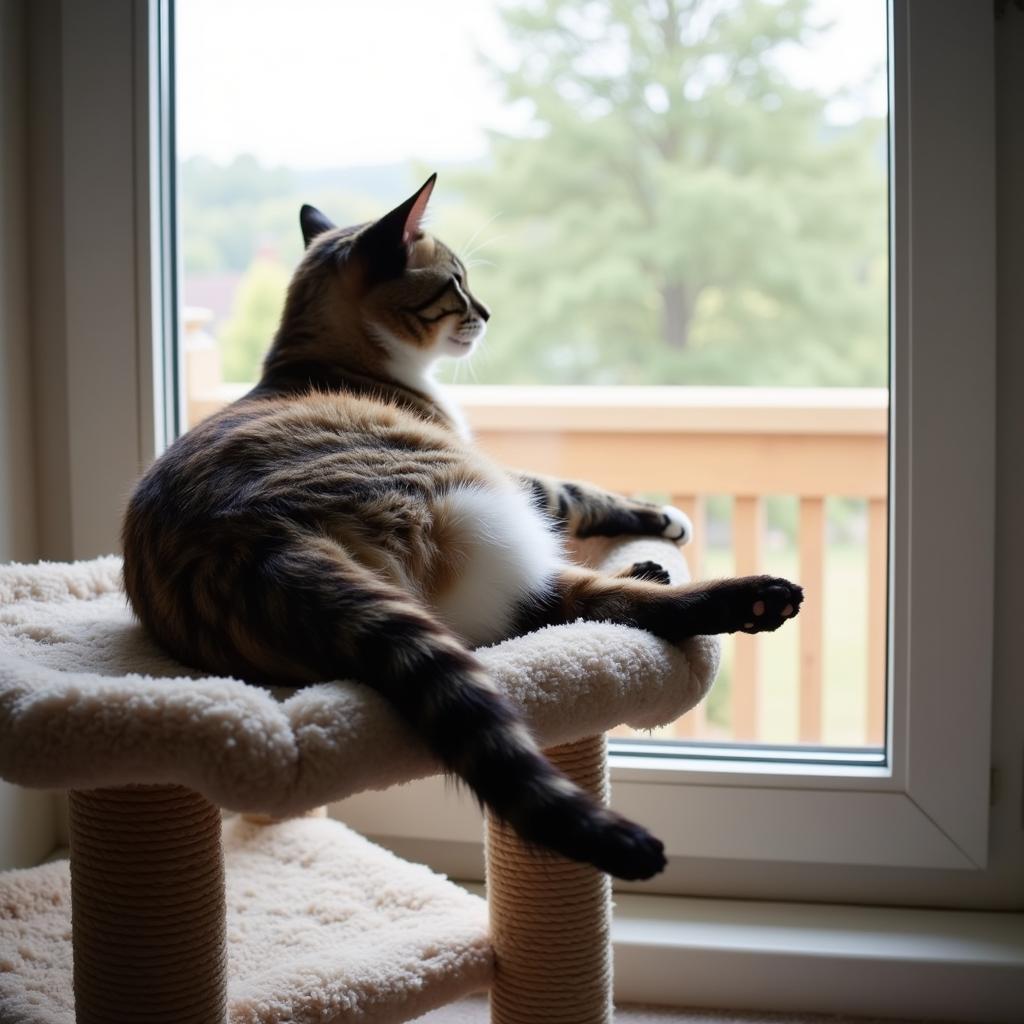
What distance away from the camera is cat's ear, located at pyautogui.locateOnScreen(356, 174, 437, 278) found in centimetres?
128

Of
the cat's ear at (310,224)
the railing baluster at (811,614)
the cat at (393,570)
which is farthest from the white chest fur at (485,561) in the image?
the railing baluster at (811,614)

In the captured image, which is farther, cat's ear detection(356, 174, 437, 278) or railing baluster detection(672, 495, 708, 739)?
railing baluster detection(672, 495, 708, 739)

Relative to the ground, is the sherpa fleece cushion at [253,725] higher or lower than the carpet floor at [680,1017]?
higher

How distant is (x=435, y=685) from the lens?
0.76 metres

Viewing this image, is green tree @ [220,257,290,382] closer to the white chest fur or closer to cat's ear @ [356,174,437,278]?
cat's ear @ [356,174,437,278]

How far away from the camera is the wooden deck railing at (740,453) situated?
8.14 ft

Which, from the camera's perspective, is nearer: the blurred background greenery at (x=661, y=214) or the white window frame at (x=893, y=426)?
→ the white window frame at (x=893, y=426)

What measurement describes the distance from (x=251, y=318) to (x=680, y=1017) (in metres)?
1.88

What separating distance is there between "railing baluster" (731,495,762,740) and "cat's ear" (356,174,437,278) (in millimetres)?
1377

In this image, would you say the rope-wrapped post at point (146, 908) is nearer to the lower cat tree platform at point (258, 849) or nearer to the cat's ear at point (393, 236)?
the lower cat tree platform at point (258, 849)

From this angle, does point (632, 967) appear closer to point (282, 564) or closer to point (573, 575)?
point (573, 575)

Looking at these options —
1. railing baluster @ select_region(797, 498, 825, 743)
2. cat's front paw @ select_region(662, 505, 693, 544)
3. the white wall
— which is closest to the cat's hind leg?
cat's front paw @ select_region(662, 505, 693, 544)

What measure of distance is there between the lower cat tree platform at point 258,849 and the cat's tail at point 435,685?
4 cm

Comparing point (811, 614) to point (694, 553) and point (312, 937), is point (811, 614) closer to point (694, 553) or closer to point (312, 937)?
point (694, 553)
